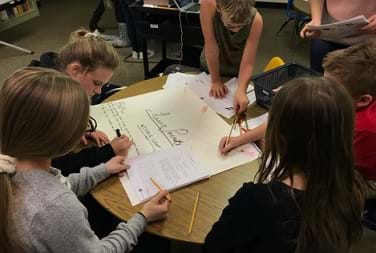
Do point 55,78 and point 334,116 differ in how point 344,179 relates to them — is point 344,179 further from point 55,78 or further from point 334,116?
point 55,78

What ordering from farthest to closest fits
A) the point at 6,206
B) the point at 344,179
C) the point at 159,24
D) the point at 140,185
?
the point at 159,24, the point at 140,185, the point at 344,179, the point at 6,206

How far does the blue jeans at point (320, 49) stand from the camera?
1840 mm

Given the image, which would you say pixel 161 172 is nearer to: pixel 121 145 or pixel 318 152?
pixel 121 145

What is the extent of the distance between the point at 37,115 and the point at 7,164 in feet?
0.38

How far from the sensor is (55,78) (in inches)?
34.2

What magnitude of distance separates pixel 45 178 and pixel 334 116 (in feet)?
2.08

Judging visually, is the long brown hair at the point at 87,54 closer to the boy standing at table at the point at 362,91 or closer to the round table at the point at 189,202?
the round table at the point at 189,202

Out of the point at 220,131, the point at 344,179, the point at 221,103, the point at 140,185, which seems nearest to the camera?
the point at 344,179

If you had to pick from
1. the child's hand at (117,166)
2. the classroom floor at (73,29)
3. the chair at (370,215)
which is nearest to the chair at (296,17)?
the classroom floor at (73,29)

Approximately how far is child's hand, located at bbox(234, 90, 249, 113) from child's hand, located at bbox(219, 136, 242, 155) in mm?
232

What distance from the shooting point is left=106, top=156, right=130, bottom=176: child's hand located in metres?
1.20

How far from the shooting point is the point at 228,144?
50.4 inches

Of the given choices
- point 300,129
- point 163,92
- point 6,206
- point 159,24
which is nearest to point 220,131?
point 163,92

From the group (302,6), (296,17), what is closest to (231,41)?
(302,6)
